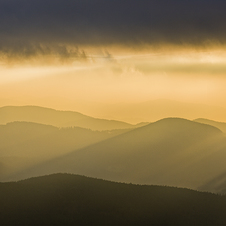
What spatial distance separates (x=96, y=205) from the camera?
170500mm

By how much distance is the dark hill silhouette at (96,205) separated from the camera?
160500 mm

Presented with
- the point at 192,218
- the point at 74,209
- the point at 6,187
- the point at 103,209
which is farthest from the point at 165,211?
the point at 6,187

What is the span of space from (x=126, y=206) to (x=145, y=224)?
15153mm

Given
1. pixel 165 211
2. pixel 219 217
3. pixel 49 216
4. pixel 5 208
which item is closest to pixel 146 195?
pixel 165 211

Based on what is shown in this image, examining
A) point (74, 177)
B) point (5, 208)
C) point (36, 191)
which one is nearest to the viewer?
point (5, 208)

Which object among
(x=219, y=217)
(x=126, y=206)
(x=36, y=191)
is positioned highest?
(x=36, y=191)

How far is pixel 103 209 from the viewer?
553 feet

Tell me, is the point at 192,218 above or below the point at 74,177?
below

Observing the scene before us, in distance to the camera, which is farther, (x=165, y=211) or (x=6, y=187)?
(x=6, y=187)

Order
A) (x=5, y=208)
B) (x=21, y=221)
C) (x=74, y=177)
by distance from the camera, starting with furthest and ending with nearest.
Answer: (x=74, y=177) < (x=5, y=208) < (x=21, y=221)

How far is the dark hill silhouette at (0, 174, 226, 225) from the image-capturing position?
160500 mm

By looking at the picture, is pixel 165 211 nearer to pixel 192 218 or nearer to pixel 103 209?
pixel 192 218

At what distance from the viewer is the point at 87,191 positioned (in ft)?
599

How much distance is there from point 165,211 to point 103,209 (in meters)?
26.0
